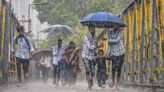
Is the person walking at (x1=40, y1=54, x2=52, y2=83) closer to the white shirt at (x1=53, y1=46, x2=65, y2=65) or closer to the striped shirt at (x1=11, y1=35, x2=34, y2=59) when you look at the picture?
the white shirt at (x1=53, y1=46, x2=65, y2=65)

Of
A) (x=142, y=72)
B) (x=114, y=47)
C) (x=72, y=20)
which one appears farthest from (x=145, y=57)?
(x=72, y=20)

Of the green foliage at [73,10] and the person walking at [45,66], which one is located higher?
the green foliage at [73,10]

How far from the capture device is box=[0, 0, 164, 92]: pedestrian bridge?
828 cm

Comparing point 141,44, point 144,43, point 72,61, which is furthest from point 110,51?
point 72,61

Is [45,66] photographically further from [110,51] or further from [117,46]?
[117,46]

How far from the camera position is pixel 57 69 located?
1516 centimetres

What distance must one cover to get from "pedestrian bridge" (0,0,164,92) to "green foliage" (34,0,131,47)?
72.0 feet

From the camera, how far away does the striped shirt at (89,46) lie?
11.0 m

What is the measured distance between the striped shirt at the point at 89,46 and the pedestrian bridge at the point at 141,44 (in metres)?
0.91

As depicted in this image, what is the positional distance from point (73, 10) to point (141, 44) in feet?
97.1

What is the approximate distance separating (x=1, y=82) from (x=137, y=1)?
342cm

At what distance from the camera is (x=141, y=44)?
9875 millimetres

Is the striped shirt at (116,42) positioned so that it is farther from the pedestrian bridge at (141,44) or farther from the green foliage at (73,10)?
the green foliage at (73,10)

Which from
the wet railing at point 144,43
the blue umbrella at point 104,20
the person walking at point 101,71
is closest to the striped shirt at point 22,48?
the blue umbrella at point 104,20
